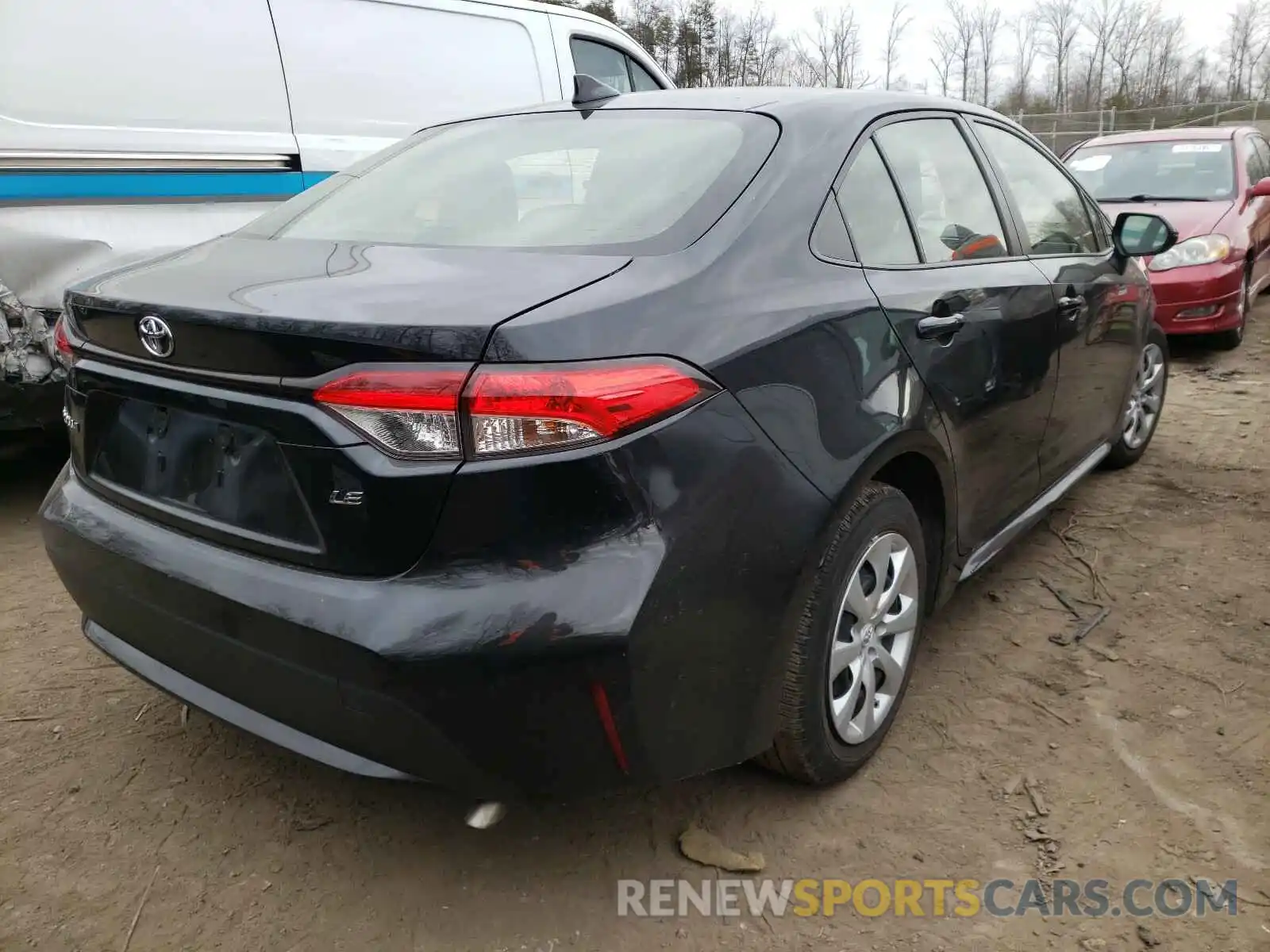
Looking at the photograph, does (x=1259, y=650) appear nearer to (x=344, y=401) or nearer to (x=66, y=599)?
(x=344, y=401)

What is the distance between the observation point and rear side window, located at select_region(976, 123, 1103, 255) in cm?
306

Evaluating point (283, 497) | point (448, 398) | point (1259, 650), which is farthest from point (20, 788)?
point (1259, 650)

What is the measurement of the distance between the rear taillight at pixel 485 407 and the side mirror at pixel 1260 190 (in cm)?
697

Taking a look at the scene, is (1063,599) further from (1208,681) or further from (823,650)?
(823,650)

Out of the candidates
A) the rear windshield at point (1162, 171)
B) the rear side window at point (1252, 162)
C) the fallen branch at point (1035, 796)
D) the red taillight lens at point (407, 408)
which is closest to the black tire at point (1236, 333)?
the rear windshield at point (1162, 171)

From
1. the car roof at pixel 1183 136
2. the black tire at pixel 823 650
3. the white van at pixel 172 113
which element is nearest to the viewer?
the black tire at pixel 823 650

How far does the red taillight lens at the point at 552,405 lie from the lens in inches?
60.6

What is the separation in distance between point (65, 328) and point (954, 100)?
8.22 ft

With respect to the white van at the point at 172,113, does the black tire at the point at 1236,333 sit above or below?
below

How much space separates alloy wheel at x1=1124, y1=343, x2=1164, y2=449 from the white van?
124 inches

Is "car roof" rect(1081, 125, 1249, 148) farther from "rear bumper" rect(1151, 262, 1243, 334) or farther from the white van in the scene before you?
the white van

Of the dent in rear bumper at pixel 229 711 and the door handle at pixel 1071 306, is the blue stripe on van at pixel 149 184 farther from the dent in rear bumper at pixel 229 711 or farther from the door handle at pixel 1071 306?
the door handle at pixel 1071 306

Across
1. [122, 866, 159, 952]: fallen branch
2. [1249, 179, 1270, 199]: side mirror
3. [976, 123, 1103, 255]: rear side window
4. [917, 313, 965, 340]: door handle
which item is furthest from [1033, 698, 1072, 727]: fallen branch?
[1249, 179, 1270, 199]: side mirror

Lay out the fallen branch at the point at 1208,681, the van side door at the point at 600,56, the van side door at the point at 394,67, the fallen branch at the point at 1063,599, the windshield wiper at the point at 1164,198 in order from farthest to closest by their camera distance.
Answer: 1. the windshield wiper at the point at 1164,198
2. the van side door at the point at 600,56
3. the van side door at the point at 394,67
4. the fallen branch at the point at 1063,599
5. the fallen branch at the point at 1208,681
